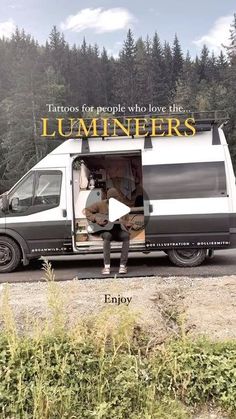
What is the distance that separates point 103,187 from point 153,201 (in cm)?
221

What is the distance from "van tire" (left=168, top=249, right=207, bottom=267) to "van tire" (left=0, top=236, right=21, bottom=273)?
10.0 feet

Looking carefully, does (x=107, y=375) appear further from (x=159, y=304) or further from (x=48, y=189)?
(x=48, y=189)

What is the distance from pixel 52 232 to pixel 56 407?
18.7ft

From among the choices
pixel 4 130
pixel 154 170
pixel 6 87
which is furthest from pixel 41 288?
pixel 6 87

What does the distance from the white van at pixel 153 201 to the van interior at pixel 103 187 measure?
0.30 feet

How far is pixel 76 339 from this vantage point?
4113 millimetres

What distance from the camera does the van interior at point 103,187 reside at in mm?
9594

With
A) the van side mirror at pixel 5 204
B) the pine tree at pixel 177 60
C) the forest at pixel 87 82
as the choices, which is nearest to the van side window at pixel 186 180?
the van side mirror at pixel 5 204

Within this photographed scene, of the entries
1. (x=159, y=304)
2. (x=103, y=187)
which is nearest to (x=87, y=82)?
(x=103, y=187)

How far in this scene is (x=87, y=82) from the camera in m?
92.9

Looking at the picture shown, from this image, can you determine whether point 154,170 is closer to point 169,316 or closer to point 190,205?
point 190,205

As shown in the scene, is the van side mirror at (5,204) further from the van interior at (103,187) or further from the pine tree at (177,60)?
the pine tree at (177,60)

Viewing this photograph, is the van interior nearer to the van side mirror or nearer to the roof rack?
the roof rack

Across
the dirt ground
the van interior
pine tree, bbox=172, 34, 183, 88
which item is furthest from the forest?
the dirt ground
